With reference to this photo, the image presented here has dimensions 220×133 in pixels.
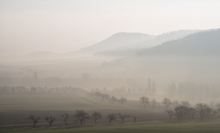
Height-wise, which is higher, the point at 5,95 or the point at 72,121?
the point at 5,95

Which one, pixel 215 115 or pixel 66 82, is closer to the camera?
pixel 215 115

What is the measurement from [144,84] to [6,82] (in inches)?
3400

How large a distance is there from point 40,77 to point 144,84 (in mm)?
51654

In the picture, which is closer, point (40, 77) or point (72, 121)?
point (72, 121)

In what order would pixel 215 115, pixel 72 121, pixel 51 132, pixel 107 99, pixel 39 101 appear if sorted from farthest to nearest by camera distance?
pixel 107 99
pixel 39 101
pixel 215 115
pixel 72 121
pixel 51 132

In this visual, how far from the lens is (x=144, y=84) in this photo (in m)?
193

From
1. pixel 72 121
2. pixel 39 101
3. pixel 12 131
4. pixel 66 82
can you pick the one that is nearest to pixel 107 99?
pixel 39 101

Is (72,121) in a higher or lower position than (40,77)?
lower

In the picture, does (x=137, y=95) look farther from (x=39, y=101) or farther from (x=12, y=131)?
(x=12, y=131)

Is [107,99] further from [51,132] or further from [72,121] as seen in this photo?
[51,132]

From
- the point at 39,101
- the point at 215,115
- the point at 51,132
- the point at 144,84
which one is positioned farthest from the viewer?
the point at 144,84

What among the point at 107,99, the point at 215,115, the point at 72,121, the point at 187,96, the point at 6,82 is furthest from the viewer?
the point at 187,96

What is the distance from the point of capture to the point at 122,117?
80938 mm

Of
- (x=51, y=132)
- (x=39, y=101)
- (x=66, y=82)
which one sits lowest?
(x=51, y=132)
